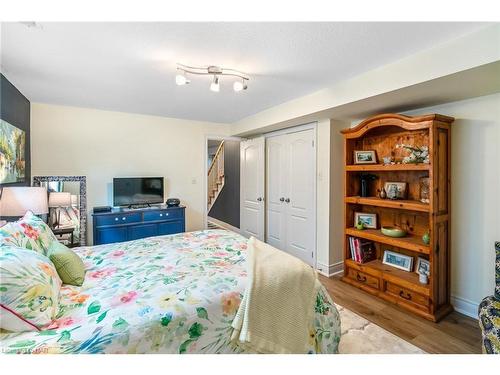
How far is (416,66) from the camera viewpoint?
1.96 m

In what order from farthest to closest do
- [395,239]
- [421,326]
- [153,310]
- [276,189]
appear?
1. [276,189]
2. [395,239]
3. [421,326]
4. [153,310]

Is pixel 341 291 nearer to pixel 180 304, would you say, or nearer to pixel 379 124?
pixel 379 124

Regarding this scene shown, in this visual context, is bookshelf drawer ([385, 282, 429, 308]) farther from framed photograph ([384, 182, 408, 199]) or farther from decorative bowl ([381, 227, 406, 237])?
framed photograph ([384, 182, 408, 199])

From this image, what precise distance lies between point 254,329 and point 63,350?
84cm

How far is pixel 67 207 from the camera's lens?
11.2 feet

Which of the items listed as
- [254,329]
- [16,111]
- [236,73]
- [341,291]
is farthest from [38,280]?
[341,291]

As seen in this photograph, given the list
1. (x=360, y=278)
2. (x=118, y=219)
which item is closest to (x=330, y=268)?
(x=360, y=278)

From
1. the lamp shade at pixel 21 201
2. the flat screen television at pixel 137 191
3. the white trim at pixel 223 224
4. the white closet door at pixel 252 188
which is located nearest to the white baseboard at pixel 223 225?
the white trim at pixel 223 224

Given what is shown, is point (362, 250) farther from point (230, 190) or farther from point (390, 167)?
point (230, 190)

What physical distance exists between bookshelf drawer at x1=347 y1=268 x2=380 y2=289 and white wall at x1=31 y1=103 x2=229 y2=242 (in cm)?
268

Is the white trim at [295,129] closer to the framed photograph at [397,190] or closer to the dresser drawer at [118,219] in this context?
the framed photograph at [397,190]

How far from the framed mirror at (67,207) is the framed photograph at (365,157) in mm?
3736

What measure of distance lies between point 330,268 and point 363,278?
1.62ft

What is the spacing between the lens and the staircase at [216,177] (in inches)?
252
